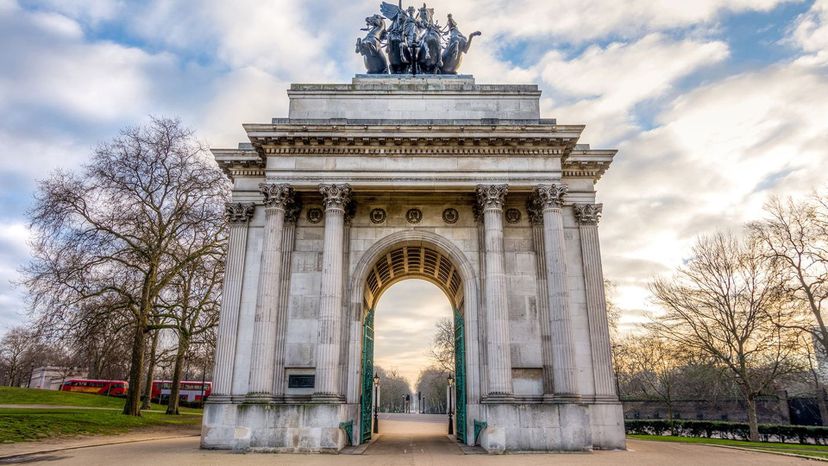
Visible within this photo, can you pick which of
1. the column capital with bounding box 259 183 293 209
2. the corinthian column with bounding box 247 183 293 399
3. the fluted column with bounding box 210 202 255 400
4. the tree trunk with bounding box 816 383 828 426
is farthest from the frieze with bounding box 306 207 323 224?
the tree trunk with bounding box 816 383 828 426

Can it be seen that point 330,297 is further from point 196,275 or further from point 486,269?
point 196,275

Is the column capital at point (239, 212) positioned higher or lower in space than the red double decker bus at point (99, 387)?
higher

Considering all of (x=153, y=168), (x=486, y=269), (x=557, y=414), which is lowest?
(x=557, y=414)

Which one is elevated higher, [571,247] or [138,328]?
[571,247]

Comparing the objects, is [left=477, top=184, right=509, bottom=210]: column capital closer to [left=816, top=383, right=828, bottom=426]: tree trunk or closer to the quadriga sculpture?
the quadriga sculpture

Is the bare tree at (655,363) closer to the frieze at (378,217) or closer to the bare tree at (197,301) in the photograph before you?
the frieze at (378,217)

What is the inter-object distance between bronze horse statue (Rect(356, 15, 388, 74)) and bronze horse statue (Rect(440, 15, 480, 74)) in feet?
10.7

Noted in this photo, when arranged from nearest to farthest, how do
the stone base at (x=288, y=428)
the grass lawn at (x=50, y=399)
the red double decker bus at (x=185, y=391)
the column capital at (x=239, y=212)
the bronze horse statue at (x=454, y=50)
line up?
the stone base at (x=288, y=428), the column capital at (x=239, y=212), the bronze horse statue at (x=454, y=50), the grass lawn at (x=50, y=399), the red double decker bus at (x=185, y=391)

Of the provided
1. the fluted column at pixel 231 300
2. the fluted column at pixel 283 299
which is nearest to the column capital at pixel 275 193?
the fluted column at pixel 283 299

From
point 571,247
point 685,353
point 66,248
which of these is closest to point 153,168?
point 66,248

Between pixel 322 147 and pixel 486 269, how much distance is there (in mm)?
8711

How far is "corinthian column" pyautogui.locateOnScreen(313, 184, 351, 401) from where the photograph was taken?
1909 centimetres

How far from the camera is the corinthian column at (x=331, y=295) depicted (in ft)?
62.6

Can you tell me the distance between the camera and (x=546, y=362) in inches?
826
